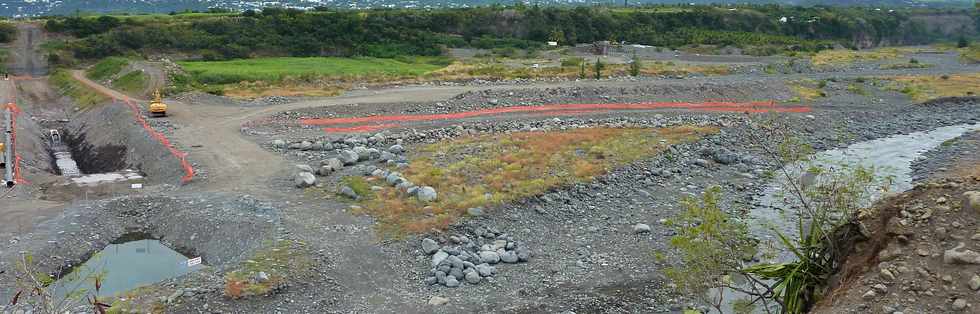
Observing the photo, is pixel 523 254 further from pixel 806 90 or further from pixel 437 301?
pixel 806 90

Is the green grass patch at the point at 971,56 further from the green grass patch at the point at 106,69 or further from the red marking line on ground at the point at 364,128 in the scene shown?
the green grass patch at the point at 106,69

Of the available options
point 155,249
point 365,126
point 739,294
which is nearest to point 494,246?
point 739,294

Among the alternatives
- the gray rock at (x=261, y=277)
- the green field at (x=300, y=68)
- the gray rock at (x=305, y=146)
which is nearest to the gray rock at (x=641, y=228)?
the gray rock at (x=261, y=277)

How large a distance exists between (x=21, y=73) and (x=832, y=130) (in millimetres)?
59016

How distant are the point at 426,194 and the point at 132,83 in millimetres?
31328

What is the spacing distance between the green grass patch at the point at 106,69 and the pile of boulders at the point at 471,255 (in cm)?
3986

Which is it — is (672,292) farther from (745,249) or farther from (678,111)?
(678,111)

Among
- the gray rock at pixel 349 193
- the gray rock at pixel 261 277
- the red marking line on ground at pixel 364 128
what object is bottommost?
the gray rock at pixel 261 277

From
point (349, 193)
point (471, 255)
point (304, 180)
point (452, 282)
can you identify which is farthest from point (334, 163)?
point (452, 282)

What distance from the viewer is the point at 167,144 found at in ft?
104

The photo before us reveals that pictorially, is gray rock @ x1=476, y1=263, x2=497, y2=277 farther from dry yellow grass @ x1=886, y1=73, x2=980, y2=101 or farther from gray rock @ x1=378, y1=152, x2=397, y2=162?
dry yellow grass @ x1=886, y1=73, x2=980, y2=101

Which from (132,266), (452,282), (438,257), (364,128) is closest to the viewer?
(452,282)

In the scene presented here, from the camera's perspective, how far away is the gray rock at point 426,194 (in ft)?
80.2

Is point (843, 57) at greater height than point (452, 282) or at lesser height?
greater
